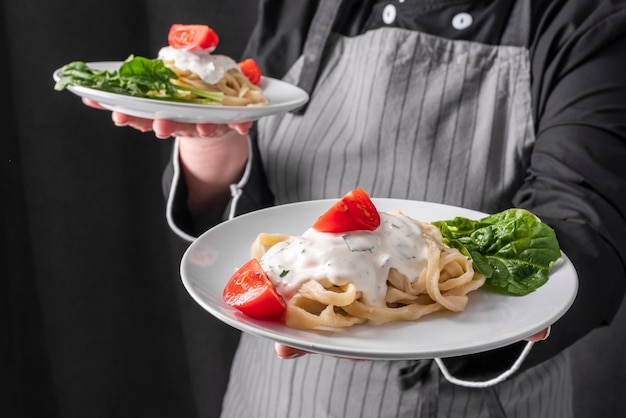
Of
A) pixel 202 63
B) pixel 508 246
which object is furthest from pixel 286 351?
pixel 202 63

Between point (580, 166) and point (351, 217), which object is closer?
point (351, 217)

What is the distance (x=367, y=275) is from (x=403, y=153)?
641mm

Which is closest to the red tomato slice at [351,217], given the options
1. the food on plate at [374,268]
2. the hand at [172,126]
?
the food on plate at [374,268]

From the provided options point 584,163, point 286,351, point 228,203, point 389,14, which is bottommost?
point 228,203

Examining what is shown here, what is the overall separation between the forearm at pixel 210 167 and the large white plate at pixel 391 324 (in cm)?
55

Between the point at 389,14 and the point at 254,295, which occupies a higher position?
the point at 389,14

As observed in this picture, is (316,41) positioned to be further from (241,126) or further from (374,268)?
(374,268)

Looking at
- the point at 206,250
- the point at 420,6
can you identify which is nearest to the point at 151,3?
the point at 420,6

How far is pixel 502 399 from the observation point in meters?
1.37

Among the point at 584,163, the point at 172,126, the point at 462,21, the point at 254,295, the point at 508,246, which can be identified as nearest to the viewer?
the point at 254,295

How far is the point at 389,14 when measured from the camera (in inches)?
62.5

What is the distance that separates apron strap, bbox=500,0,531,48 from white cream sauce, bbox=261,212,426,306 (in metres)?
0.67

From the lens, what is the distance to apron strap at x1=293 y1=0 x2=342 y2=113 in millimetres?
1650

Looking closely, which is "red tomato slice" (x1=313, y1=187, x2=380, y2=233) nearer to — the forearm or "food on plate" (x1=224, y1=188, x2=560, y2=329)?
"food on plate" (x1=224, y1=188, x2=560, y2=329)
